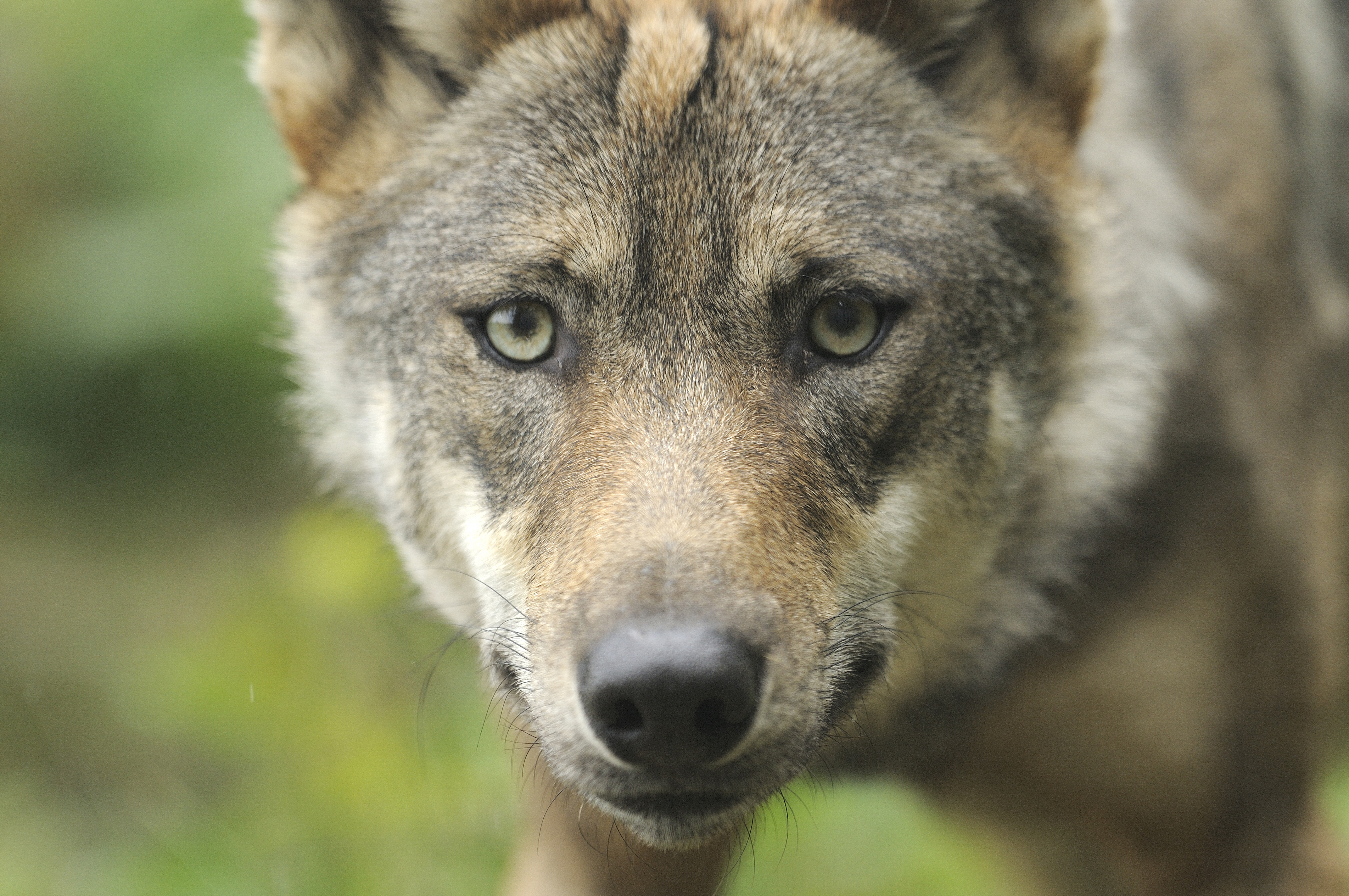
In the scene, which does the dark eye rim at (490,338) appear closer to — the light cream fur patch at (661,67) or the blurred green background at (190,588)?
the light cream fur patch at (661,67)

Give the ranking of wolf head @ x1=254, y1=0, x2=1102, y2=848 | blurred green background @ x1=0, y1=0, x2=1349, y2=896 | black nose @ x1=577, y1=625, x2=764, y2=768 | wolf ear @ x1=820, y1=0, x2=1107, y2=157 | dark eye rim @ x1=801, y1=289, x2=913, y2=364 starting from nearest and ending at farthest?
1. black nose @ x1=577, y1=625, x2=764, y2=768
2. wolf head @ x1=254, y1=0, x2=1102, y2=848
3. dark eye rim @ x1=801, y1=289, x2=913, y2=364
4. wolf ear @ x1=820, y1=0, x2=1107, y2=157
5. blurred green background @ x1=0, y1=0, x2=1349, y2=896

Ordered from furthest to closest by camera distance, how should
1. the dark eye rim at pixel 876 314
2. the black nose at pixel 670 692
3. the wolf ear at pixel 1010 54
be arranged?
the wolf ear at pixel 1010 54
the dark eye rim at pixel 876 314
the black nose at pixel 670 692

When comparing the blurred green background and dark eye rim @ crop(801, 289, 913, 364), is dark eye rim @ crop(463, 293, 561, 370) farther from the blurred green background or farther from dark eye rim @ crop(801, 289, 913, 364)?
the blurred green background

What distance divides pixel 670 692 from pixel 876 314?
998 millimetres

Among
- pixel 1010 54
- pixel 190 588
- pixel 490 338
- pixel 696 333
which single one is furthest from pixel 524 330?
pixel 190 588

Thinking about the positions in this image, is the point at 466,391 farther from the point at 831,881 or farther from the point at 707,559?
the point at 831,881

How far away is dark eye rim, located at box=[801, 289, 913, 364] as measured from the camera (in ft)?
8.86

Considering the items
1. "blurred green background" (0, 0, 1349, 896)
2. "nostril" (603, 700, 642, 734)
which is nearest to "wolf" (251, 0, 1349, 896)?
"nostril" (603, 700, 642, 734)

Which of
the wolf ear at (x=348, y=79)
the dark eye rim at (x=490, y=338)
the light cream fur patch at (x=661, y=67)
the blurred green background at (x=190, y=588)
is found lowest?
the blurred green background at (x=190, y=588)

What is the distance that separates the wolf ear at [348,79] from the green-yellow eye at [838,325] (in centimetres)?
105

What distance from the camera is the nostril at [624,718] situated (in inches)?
86.7

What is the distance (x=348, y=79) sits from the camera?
3236mm

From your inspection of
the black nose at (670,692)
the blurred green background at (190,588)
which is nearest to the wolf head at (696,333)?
the black nose at (670,692)

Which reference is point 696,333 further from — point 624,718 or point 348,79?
point 348,79
